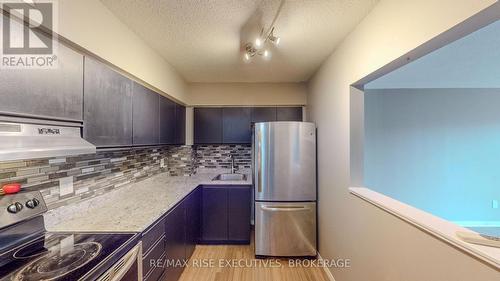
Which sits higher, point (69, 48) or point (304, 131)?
point (69, 48)

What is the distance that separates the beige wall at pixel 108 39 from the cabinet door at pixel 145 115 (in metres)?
0.13

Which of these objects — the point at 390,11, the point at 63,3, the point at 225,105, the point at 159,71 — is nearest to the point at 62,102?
the point at 63,3

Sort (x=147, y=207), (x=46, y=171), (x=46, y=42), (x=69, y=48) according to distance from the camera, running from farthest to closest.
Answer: (x=147, y=207), (x=46, y=171), (x=69, y=48), (x=46, y=42)

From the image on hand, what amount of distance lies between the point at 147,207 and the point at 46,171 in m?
0.71

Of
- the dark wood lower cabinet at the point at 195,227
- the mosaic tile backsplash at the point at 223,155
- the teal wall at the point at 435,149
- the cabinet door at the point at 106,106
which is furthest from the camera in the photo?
the mosaic tile backsplash at the point at 223,155


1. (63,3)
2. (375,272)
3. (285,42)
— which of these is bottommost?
(375,272)

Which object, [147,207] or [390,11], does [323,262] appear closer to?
[147,207]

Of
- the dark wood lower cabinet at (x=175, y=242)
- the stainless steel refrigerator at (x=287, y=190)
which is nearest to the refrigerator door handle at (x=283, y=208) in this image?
the stainless steel refrigerator at (x=287, y=190)

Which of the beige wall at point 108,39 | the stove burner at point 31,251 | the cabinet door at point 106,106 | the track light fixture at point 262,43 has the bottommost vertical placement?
the stove burner at point 31,251

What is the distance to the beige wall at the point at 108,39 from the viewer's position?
1271mm

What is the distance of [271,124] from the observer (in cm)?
272

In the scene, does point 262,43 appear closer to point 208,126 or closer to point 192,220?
point 208,126

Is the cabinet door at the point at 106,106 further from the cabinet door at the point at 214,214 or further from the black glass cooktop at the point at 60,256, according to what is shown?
the cabinet door at the point at 214,214

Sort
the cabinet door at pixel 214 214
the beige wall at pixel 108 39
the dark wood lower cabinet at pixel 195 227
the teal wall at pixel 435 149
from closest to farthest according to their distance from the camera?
the beige wall at pixel 108 39 → the dark wood lower cabinet at pixel 195 227 → the cabinet door at pixel 214 214 → the teal wall at pixel 435 149
